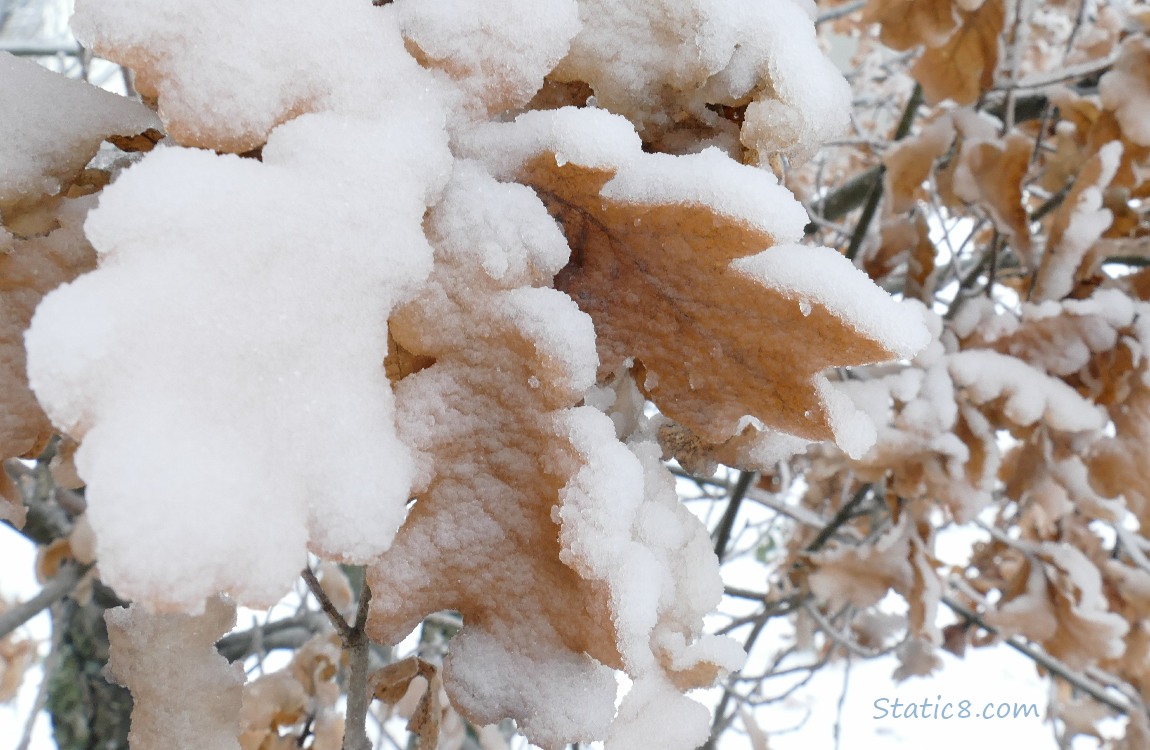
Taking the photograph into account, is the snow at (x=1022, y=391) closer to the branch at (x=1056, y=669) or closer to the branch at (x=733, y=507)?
the branch at (x=733, y=507)

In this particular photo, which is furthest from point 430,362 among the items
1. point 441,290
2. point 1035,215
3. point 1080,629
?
point 1035,215

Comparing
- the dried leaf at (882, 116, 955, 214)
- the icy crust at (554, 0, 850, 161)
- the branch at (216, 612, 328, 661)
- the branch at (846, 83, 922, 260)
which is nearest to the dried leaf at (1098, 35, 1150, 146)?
the dried leaf at (882, 116, 955, 214)

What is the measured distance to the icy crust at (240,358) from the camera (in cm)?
19

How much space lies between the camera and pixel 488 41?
287mm

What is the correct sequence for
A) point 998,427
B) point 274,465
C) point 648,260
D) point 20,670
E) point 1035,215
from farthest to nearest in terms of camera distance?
point 20,670
point 1035,215
point 998,427
point 648,260
point 274,465

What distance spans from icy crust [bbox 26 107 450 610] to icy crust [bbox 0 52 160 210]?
0.10m

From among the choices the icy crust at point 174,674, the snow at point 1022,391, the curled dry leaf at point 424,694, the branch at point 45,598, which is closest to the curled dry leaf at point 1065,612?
the snow at point 1022,391

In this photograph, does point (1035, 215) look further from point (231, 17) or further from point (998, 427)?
point (231, 17)

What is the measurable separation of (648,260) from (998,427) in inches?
25.1

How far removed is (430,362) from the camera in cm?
30

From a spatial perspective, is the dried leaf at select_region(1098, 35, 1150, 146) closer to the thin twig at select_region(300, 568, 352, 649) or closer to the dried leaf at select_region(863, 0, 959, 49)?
the dried leaf at select_region(863, 0, 959, 49)

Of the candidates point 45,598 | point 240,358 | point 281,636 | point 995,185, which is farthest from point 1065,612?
point 281,636

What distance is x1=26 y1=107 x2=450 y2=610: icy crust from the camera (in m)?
0.19

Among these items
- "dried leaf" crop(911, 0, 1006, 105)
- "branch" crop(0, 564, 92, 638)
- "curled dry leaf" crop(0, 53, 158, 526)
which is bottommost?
"branch" crop(0, 564, 92, 638)
